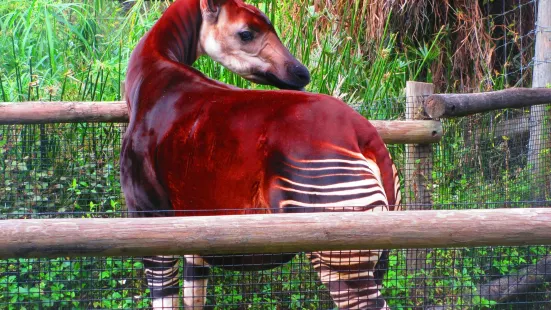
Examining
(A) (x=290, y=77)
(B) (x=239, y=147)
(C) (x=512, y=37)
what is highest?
(C) (x=512, y=37)

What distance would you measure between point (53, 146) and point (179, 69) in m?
1.71

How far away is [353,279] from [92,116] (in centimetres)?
224

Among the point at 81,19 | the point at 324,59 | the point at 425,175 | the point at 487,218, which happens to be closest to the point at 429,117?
the point at 425,175

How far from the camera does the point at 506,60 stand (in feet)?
22.8

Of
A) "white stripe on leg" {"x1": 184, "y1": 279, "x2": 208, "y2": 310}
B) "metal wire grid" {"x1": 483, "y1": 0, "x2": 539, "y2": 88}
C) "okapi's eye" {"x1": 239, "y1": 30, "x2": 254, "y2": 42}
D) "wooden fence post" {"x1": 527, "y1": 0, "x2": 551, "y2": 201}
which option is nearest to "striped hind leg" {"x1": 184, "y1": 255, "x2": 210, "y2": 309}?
"white stripe on leg" {"x1": 184, "y1": 279, "x2": 208, "y2": 310}

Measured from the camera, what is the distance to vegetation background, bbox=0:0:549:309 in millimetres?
3920

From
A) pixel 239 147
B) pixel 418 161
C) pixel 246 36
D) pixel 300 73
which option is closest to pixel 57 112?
pixel 246 36

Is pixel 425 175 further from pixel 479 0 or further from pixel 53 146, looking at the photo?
pixel 479 0

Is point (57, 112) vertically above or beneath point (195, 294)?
above

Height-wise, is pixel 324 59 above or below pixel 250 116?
above

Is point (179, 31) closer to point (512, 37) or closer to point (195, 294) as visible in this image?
point (195, 294)

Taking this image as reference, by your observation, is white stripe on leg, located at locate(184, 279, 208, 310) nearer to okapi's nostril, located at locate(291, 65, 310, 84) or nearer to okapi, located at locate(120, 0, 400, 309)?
okapi, located at locate(120, 0, 400, 309)

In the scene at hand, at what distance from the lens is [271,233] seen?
2137mm

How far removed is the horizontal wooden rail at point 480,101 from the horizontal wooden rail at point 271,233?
2.07 m
